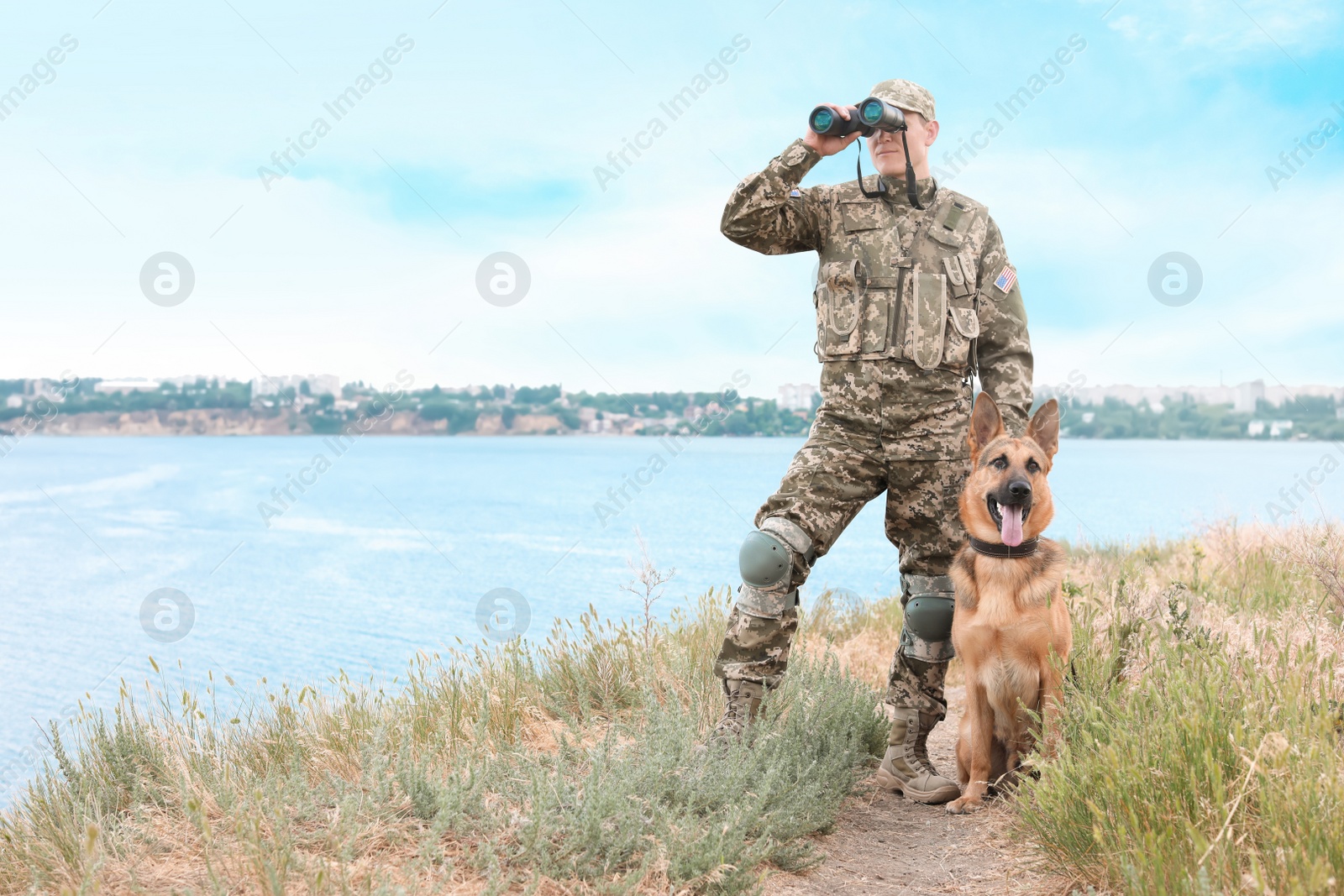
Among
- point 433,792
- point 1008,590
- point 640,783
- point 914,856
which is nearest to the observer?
point 433,792

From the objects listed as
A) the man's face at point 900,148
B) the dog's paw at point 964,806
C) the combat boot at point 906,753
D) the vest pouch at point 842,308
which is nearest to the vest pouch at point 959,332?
the vest pouch at point 842,308

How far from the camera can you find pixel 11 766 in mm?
5184

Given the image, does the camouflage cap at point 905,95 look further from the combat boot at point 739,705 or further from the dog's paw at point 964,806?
the dog's paw at point 964,806

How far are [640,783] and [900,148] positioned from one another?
10.0ft

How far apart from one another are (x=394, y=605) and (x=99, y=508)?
4165cm

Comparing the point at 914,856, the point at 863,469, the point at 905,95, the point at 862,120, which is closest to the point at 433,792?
the point at 914,856

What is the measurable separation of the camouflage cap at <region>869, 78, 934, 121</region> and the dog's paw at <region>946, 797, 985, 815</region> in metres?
3.14

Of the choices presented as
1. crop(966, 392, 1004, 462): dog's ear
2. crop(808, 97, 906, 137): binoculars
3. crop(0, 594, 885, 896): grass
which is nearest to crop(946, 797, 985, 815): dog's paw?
crop(0, 594, 885, 896): grass

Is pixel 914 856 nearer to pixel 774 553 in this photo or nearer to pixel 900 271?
pixel 774 553

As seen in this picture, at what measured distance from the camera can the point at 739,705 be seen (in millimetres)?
4207

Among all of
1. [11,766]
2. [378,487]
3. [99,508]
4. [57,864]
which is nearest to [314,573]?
[11,766]

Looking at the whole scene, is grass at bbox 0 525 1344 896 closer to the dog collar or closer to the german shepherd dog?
the german shepherd dog

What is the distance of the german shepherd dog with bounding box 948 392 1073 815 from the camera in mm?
3768

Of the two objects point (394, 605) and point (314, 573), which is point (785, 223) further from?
point (314, 573)
